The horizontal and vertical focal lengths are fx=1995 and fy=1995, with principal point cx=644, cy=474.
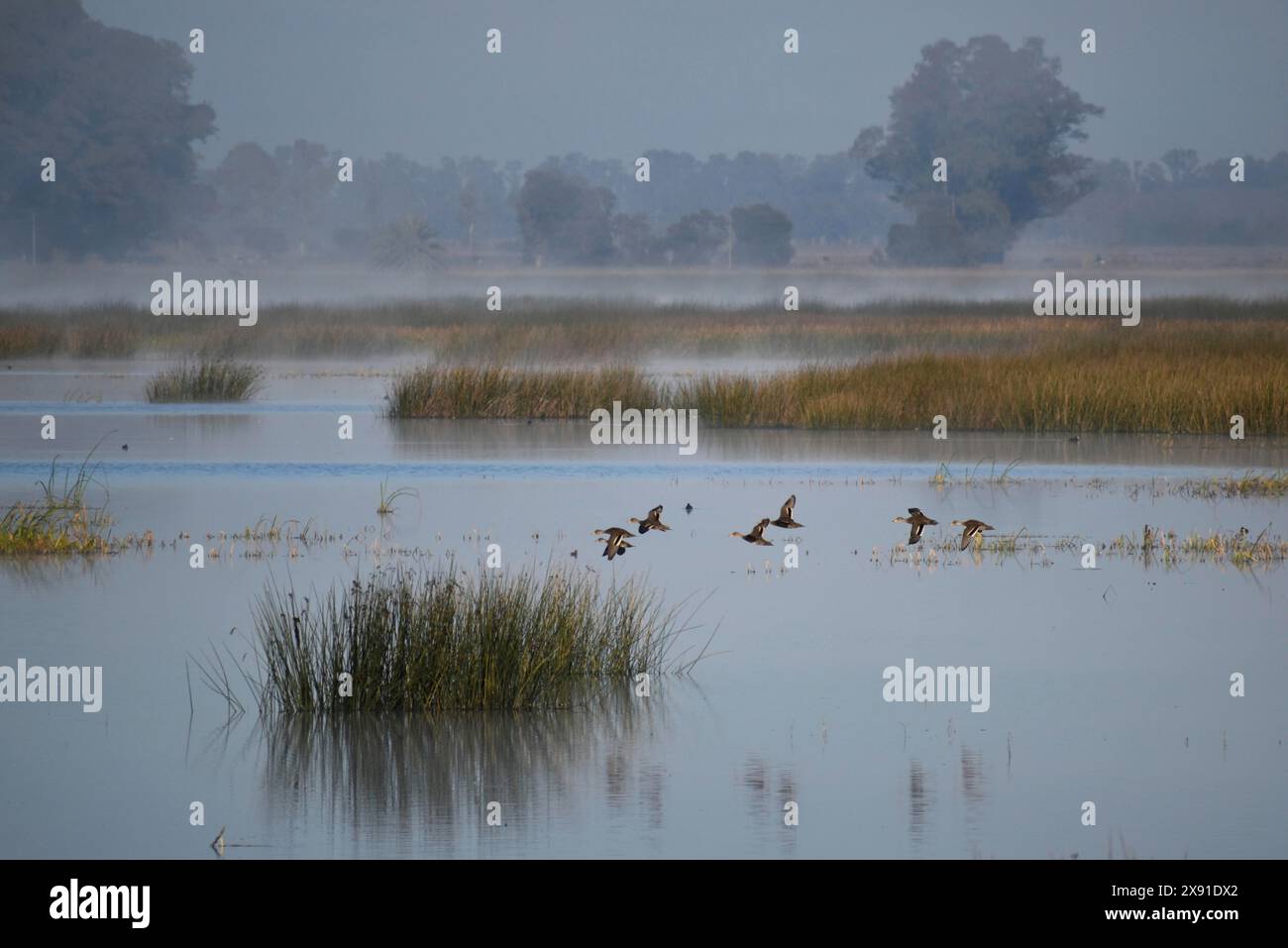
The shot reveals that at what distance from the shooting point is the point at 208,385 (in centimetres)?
Answer: 2872

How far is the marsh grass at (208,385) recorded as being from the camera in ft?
92.6

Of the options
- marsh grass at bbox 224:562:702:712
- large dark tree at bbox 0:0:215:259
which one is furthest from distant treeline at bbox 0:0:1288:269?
marsh grass at bbox 224:562:702:712

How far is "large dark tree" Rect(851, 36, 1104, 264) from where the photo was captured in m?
92.4

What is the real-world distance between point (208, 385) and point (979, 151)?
6936 centimetres

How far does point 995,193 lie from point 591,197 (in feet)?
77.9

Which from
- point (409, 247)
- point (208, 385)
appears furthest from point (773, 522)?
point (409, 247)

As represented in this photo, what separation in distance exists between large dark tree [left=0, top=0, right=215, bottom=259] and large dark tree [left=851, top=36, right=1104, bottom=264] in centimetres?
3384

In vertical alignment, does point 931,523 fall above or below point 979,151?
below

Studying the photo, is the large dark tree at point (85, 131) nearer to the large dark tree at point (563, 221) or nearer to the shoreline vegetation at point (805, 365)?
the large dark tree at point (563, 221)

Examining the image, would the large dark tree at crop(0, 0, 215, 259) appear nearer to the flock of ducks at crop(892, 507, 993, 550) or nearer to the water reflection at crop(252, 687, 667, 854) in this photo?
the flock of ducks at crop(892, 507, 993, 550)

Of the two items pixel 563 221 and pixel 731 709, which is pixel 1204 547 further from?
pixel 563 221

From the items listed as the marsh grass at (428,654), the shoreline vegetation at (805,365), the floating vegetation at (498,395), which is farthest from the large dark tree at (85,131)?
the marsh grass at (428,654)

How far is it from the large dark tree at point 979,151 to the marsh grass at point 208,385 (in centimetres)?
6648
